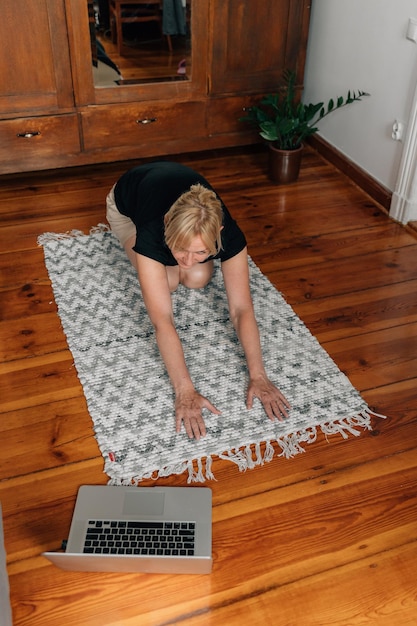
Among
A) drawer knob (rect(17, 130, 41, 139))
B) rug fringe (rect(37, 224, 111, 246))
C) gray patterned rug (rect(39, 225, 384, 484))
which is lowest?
gray patterned rug (rect(39, 225, 384, 484))

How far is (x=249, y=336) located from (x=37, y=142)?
156cm

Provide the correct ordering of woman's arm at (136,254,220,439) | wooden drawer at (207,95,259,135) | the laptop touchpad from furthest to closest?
wooden drawer at (207,95,259,135) < woman's arm at (136,254,220,439) < the laptop touchpad

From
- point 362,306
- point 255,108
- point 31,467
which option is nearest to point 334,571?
point 31,467

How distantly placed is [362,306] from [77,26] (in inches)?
64.0

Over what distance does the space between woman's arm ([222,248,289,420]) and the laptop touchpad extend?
0.42 m

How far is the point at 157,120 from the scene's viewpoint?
301cm

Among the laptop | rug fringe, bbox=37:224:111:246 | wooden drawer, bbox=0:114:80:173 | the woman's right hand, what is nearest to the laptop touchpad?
the laptop

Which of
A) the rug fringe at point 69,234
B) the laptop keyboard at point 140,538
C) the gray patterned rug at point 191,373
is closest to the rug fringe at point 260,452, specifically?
the gray patterned rug at point 191,373

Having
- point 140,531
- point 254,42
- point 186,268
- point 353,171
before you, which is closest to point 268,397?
point 186,268

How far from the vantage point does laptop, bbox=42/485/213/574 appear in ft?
4.66

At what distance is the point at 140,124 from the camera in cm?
299

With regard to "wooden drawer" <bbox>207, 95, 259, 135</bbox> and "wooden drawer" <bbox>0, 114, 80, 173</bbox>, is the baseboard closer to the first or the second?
"wooden drawer" <bbox>207, 95, 259, 135</bbox>

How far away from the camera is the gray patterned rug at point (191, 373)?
175 centimetres

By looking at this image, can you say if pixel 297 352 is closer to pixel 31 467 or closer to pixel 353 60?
pixel 31 467
